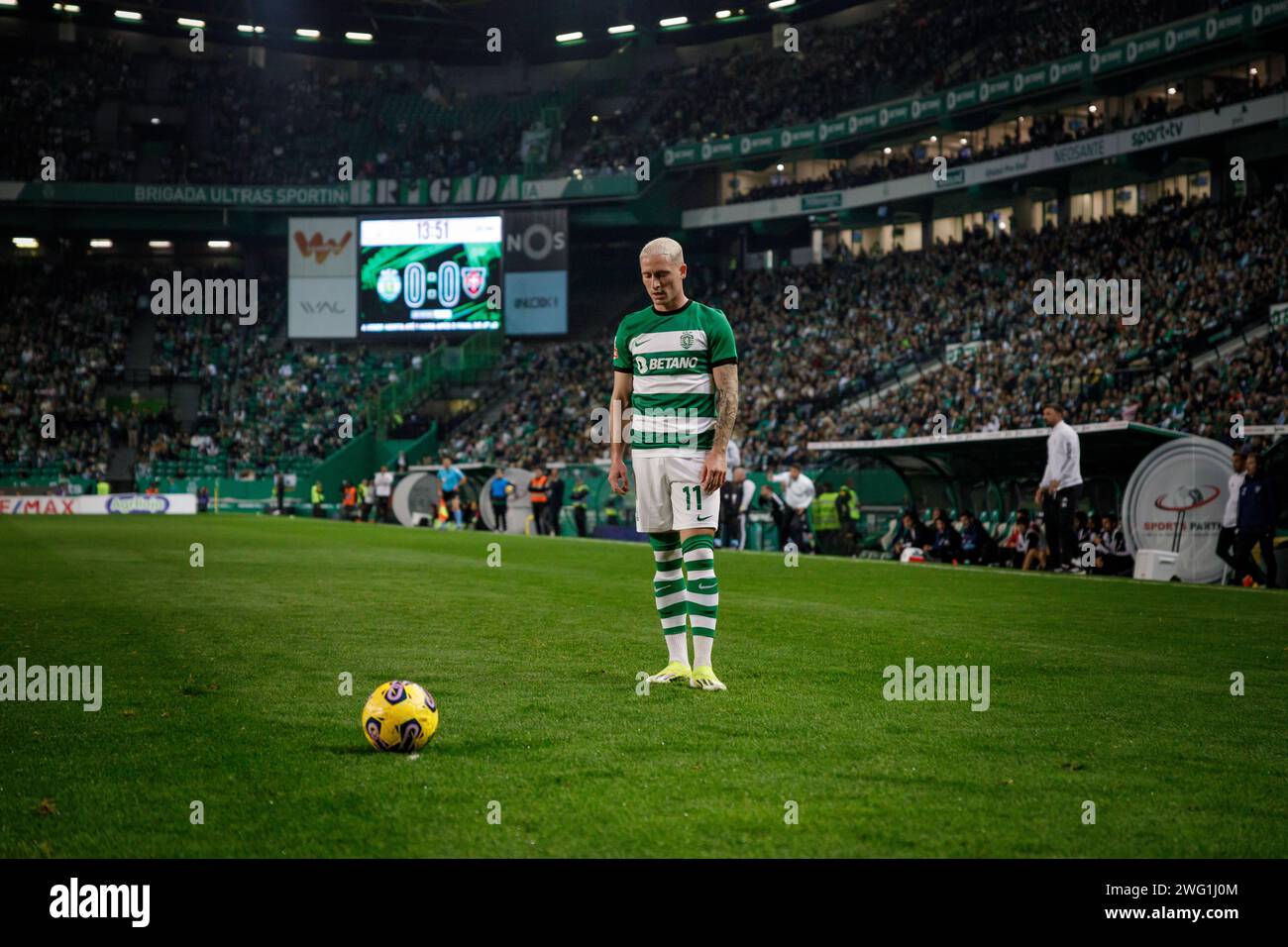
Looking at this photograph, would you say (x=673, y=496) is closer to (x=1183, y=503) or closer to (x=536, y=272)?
(x=1183, y=503)

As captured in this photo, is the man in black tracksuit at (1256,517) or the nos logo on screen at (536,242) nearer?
the man in black tracksuit at (1256,517)

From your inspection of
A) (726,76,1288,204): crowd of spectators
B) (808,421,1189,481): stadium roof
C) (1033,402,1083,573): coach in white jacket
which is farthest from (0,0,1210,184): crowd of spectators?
(1033,402,1083,573): coach in white jacket

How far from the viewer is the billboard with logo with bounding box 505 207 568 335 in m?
52.1

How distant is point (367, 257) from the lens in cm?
5225

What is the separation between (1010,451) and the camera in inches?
925

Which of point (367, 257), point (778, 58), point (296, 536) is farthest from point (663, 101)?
point (296, 536)

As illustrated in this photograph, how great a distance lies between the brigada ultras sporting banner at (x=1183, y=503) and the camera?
722 inches

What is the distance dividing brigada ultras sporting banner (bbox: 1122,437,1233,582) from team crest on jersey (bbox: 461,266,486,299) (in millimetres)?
35923

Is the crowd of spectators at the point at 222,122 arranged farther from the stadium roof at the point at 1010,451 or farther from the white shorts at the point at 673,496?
the white shorts at the point at 673,496

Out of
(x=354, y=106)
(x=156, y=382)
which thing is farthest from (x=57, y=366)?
(x=354, y=106)

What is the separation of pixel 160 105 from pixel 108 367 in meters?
14.4

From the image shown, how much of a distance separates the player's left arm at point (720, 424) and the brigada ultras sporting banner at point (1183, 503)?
1291 cm

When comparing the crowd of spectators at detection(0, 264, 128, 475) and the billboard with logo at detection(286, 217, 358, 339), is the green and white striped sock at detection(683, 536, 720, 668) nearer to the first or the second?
the billboard with logo at detection(286, 217, 358, 339)

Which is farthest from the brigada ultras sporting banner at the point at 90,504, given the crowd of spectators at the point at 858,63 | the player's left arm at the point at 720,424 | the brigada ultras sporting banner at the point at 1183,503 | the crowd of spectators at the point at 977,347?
the player's left arm at the point at 720,424
